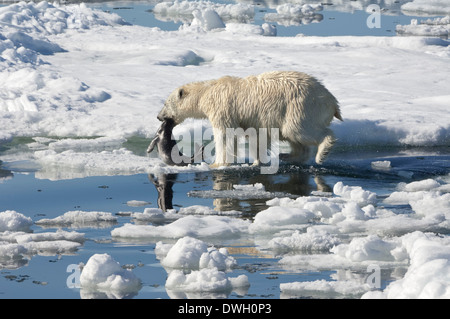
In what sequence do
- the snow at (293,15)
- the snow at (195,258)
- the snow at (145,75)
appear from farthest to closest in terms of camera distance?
the snow at (293,15) → the snow at (145,75) → the snow at (195,258)

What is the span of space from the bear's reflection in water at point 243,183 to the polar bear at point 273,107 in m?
0.33

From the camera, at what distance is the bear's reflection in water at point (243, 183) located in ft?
23.3

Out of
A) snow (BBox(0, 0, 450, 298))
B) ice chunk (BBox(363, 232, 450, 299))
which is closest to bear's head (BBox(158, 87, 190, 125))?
snow (BBox(0, 0, 450, 298))

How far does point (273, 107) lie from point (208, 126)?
6.65 feet

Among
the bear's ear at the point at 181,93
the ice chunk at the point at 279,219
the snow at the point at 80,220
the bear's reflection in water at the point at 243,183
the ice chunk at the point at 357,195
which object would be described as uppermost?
the bear's ear at the point at 181,93

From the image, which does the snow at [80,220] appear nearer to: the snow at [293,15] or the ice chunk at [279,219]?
the ice chunk at [279,219]

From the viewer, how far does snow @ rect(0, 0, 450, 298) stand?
16.9 feet

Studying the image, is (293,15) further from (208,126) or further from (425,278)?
(425,278)

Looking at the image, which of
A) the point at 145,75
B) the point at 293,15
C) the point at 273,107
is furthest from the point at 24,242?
the point at 293,15

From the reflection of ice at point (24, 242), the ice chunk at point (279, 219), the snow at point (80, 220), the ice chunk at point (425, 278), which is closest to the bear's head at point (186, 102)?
the snow at point (80, 220)

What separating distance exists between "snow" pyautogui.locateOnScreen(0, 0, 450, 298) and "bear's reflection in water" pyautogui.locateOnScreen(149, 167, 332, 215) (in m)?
0.12

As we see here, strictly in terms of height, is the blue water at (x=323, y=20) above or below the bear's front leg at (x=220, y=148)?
below

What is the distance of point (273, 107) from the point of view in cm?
834

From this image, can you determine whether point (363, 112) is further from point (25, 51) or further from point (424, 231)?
point (25, 51)
